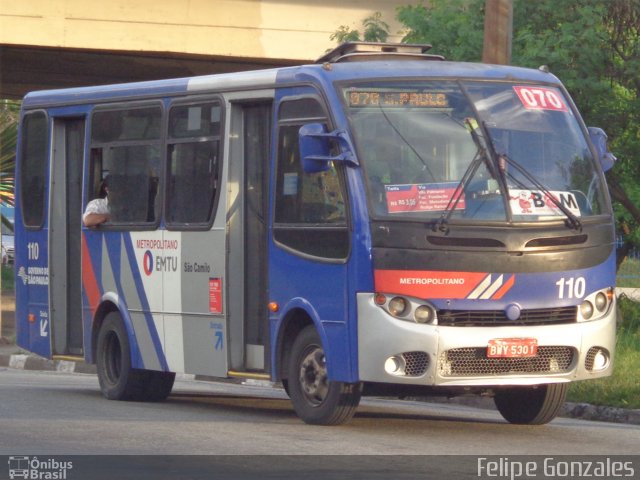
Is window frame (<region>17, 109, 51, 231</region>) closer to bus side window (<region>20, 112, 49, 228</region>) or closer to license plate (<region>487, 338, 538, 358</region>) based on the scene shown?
bus side window (<region>20, 112, 49, 228</region>)

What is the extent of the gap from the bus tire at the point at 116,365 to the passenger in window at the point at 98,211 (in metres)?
0.86

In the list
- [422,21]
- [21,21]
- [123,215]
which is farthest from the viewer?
[21,21]

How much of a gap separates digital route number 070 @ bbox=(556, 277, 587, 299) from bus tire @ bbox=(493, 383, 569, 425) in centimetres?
87

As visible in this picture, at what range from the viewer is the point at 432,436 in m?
11.0

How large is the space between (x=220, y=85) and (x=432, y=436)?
3.50 metres

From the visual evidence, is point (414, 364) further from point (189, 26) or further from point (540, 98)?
point (189, 26)

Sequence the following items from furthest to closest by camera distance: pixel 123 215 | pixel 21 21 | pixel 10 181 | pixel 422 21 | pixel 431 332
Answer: pixel 10 181 → pixel 21 21 → pixel 422 21 → pixel 123 215 → pixel 431 332

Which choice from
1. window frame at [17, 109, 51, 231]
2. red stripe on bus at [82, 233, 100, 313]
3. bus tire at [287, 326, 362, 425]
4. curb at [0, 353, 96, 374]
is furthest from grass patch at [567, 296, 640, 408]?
curb at [0, 353, 96, 374]

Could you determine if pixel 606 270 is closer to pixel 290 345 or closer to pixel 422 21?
pixel 290 345

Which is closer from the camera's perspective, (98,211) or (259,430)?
(259,430)

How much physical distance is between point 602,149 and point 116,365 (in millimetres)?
5014

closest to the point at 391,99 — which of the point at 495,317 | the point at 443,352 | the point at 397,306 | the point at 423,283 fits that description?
the point at 423,283

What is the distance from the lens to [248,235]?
40.6 ft

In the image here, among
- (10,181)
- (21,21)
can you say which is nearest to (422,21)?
(21,21)
